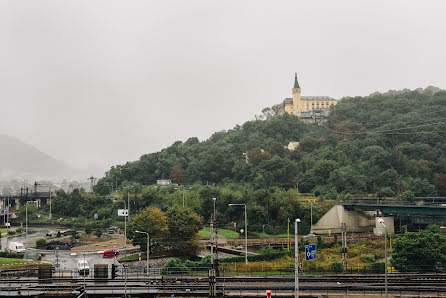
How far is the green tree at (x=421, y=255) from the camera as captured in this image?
157 feet

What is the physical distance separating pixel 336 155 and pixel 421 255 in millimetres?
63424

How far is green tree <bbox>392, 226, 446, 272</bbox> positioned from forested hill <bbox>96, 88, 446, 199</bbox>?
126 ft

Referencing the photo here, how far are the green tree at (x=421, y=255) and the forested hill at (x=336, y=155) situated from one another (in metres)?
38.5

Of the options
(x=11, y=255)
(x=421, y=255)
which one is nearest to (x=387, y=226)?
(x=421, y=255)

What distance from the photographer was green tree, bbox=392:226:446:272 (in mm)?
48000

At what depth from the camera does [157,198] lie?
92.9 metres

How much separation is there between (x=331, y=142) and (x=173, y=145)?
156 ft

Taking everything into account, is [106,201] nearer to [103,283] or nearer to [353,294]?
[103,283]

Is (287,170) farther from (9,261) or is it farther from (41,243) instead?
(9,261)

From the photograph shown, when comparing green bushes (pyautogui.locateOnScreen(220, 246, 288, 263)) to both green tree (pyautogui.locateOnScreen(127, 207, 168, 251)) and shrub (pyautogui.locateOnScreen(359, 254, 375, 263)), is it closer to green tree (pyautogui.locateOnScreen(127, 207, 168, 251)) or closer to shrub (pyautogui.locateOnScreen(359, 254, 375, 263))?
green tree (pyautogui.locateOnScreen(127, 207, 168, 251))

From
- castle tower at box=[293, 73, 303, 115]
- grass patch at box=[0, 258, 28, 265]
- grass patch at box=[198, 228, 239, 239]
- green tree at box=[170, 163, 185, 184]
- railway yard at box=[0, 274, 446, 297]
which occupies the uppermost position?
castle tower at box=[293, 73, 303, 115]

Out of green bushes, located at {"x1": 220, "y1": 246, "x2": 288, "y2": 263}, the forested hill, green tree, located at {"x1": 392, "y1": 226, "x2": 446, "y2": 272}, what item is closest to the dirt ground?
green bushes, located at {"x1": 220, "y1": 246, "x2": 288, "y2": 263}

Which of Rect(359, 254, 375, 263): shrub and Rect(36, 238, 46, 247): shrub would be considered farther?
Rect(36, 238, 46, 247): shrub

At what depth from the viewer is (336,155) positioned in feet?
363
